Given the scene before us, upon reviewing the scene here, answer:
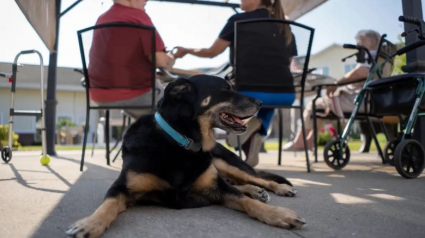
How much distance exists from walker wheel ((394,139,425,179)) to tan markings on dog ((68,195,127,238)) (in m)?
2.38

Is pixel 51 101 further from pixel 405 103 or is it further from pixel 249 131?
pixel 405 103

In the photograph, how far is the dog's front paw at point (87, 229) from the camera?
1315mm

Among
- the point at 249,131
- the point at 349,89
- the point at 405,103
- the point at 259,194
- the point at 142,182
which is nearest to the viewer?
the point at 142,182

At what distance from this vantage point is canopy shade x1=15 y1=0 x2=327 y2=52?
126 inches

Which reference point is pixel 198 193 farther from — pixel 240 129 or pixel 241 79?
pixel 241 79

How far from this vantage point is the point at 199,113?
2035 millimetres

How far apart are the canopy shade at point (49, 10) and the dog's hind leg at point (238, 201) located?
213 cm

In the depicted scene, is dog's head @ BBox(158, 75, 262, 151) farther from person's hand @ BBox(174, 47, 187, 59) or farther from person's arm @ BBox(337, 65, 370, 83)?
person's arm @ BBox(337, 65, 370, 83)

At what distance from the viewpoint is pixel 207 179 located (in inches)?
76.1

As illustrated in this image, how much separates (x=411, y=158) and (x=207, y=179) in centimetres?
205

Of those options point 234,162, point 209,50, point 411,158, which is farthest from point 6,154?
point 411,158

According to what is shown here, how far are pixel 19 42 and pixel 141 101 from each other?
4.70 feet

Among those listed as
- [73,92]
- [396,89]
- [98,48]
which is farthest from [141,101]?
[73,92]

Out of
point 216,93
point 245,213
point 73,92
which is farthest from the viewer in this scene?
point 73,92
